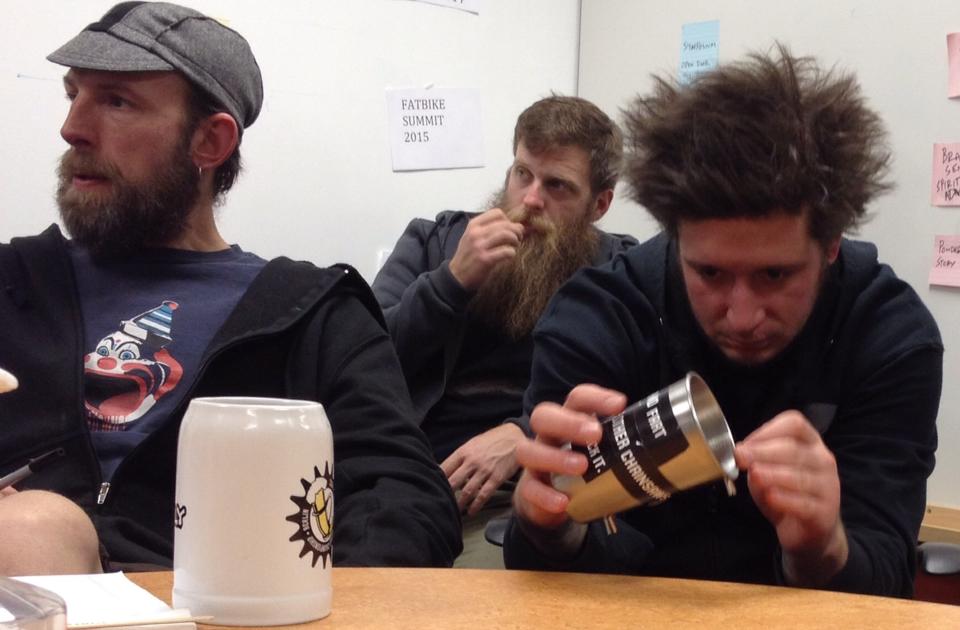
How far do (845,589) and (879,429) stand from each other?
0.27 meters

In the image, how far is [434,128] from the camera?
262 cm

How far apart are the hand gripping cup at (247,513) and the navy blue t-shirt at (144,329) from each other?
682 millimetres

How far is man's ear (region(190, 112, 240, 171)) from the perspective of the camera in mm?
1646

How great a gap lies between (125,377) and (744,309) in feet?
2.48

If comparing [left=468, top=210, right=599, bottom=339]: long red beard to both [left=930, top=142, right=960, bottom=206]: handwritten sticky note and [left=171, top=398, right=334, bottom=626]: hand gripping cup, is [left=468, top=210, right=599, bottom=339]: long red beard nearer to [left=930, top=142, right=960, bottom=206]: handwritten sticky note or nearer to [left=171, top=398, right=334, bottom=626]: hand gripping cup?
[left=930, top=142, right=960, bottom=206]: handwritten sticky note

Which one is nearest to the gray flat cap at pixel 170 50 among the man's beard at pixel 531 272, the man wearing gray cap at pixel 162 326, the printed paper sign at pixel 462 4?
the man wearing gray cap at pixel 162 326

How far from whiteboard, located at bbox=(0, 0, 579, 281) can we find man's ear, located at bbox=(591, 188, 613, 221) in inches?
12.7

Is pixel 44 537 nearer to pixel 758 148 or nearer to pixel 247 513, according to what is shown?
pixel 247 513

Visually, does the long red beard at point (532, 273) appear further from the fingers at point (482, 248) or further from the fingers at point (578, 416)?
the fingers at point (578, 416)

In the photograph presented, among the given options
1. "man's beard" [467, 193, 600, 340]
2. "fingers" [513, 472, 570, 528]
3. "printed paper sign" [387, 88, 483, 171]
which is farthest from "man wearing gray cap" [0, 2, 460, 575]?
"printed paper sign" [387, 88, 483, 171]

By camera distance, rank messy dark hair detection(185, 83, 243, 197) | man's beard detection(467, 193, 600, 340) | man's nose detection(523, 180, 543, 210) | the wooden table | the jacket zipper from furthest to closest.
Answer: man's nose detection(523, 180, 543, 210), man's beard detection(467, 193, 600, 340), messy dark hair detection(185, 83, 243, 197), the jacket zipper, the wooden table

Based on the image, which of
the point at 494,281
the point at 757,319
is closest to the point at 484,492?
the point at 494,281

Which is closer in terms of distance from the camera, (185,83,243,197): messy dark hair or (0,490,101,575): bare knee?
(0,490,101,575): bare knee

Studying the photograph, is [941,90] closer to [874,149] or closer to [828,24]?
[828,24]
